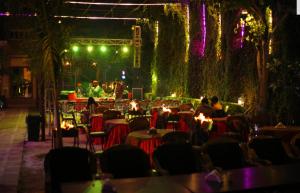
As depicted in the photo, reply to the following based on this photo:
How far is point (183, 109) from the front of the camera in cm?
1407

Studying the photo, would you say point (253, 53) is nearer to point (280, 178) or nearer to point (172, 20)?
point (172, 20)

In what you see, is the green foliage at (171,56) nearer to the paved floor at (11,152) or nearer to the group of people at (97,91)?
the group of people at (97,91)

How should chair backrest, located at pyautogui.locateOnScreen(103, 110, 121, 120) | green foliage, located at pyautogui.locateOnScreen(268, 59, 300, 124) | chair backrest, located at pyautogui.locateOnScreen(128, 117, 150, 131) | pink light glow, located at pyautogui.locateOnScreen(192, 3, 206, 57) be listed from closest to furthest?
1. chair backrest, located at pyautogui.locateOnScreen(128, 117, 150, 131)
2. green foliage, located at pyautogui.locateOnScreen(268, 59, 300, 124)
3. chair backrest, located at pyautogui.locateOnScreen(103, 110, 121, 120)
4. pink light glow, located at pyautogui.locateOnScreen(192, 3, 206, 57)

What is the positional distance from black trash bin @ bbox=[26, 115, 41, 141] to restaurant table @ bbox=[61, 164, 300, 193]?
8.89 meters

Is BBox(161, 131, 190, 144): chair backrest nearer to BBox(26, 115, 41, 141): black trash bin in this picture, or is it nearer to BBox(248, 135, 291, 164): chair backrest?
BBox(248, 135, 291, 164): chair backrest

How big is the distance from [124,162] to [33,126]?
8098 millimetres

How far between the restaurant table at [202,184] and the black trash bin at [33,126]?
8894mm

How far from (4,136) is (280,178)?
1158 centimetres

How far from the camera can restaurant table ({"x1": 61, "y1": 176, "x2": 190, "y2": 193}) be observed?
421 centimetres

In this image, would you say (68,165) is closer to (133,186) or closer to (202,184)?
(133,186)

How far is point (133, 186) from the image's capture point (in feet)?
14.4

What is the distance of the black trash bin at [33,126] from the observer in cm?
1306

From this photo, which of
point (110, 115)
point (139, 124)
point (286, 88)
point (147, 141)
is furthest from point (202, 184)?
point (110, 115)

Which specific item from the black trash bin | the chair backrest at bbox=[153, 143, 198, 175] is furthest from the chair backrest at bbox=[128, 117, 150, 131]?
the black trash bin
